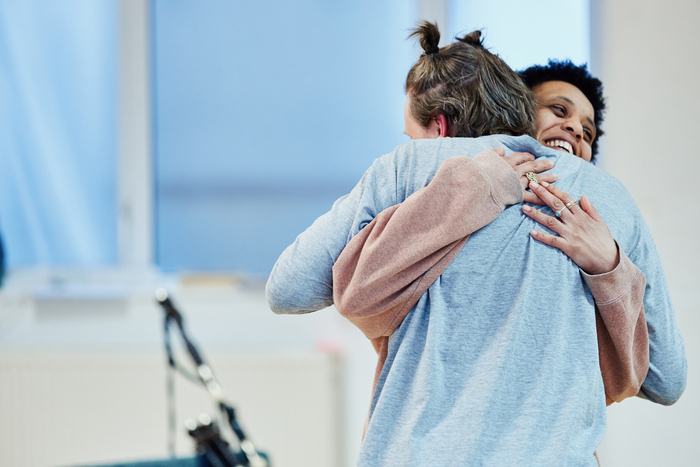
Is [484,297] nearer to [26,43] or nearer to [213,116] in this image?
[213,116]

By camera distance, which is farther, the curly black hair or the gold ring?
the curly black hair

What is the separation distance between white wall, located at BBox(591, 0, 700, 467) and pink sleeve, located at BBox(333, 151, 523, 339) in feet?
3.68

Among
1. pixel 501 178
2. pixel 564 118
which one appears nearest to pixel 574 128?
pixel 564 118

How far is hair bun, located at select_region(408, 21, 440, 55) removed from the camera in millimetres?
854

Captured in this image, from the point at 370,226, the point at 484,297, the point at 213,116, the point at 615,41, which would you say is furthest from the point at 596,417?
the point at 213,116

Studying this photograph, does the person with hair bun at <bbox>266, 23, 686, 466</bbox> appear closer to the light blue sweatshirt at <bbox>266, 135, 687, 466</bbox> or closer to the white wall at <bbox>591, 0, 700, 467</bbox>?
the light blue sweatshirt at <bbox>266, 135, 687, 466</bbox>

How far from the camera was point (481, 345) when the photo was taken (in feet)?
2.36

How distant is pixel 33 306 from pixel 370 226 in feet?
6.69

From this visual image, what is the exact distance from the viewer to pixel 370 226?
0.74 meters

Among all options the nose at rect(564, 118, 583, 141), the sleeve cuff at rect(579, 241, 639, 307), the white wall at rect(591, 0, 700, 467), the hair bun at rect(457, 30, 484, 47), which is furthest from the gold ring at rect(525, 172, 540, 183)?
the white wall at rect(591, 0, 700, 467)

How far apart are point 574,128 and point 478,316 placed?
50cm

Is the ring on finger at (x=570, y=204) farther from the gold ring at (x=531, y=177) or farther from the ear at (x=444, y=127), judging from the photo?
the ear at (x=444, y=127)

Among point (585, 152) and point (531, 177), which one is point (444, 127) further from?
point (585, 152)

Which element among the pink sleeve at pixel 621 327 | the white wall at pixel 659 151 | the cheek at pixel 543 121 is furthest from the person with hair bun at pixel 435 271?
the white wall at pixel 659 151
